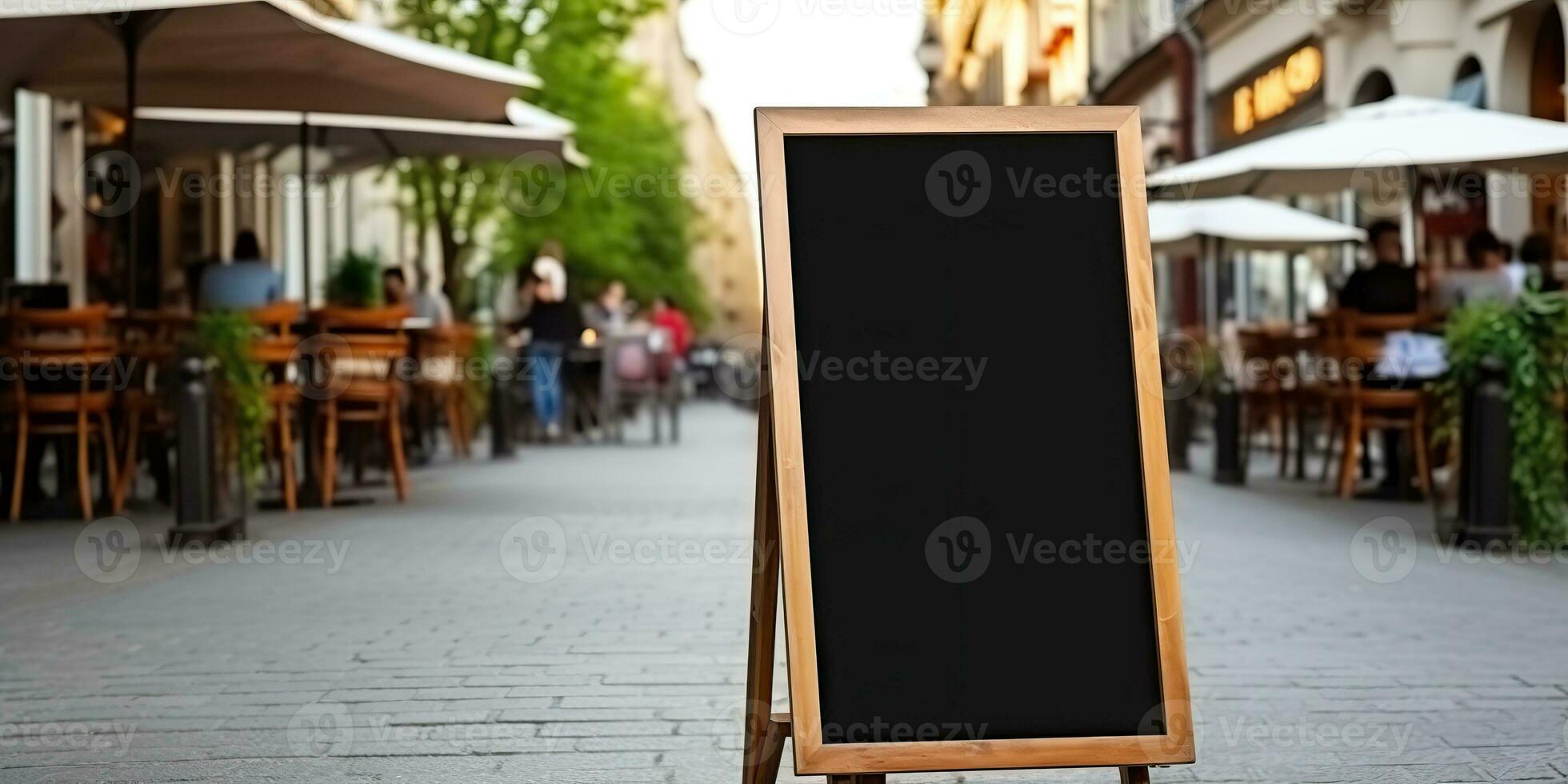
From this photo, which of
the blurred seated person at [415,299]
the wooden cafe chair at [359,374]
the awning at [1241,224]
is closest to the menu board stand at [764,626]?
the wooden cafe chair at [359,374]

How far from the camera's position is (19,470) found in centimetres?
1057

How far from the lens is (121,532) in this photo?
33.1ft

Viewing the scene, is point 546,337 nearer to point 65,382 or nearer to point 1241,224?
point 1241,224

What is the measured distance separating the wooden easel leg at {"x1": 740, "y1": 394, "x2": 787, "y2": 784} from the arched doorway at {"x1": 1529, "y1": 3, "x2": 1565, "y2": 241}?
14.6m

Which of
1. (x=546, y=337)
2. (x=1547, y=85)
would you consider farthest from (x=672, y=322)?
(x=1547, y=85)

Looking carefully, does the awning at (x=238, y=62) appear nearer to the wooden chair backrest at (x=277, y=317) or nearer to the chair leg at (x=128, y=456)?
the wooden chair backrest at (x=277, y=317)

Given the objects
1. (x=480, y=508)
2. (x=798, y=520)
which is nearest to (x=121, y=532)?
(x=480, y=508)

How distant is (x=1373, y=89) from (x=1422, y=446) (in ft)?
35.2

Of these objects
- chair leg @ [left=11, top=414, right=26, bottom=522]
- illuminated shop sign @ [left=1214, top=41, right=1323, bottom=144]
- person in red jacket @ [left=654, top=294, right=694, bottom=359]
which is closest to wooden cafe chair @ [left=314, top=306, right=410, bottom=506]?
chair leg @ [left=11, top=414, right=26, bottom=522]

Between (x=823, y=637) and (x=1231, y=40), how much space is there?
82.7 feet

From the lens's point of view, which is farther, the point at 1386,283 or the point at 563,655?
the point at 1386,283

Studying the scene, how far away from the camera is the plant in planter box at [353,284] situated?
40.5 ft

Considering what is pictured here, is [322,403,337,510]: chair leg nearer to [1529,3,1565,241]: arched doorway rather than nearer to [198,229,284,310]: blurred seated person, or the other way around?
[198,229,284,310]: blurred seated person

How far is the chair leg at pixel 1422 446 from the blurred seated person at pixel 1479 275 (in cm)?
78
